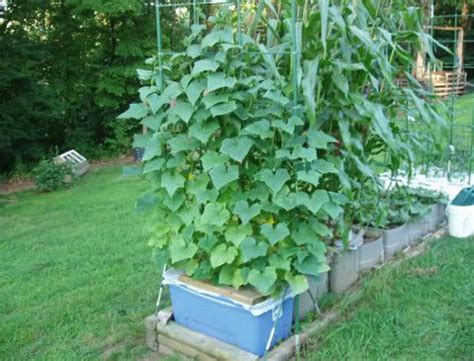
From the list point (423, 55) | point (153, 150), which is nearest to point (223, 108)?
point (153, 150)

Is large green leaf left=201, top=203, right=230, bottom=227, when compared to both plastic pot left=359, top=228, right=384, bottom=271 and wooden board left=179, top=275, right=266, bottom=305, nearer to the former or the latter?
wooden board left=179, top=275, right=266, bottom=305

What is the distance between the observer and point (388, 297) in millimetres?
2582

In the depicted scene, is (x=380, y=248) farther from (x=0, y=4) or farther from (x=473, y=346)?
(x=0, y=4)

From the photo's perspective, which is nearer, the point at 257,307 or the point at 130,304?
the point at 257,307

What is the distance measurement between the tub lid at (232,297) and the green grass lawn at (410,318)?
0.93 feet

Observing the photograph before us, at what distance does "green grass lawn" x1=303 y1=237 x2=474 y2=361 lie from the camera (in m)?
2.15

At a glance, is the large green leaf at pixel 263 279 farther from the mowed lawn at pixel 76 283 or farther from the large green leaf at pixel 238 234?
the mowed lawn at pixel 76 283

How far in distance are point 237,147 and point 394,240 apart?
1.53 meters

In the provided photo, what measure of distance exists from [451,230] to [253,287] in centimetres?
193

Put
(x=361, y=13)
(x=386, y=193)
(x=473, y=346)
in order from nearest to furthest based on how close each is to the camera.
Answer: (x=473, y=346) → (x=361, y=13) → (x=386, y=193)

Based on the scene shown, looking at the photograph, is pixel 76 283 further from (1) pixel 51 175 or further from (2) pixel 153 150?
→ (1) pixel 51 175

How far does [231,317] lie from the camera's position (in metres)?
2.15

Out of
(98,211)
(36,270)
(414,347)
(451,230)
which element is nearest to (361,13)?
(414,347)

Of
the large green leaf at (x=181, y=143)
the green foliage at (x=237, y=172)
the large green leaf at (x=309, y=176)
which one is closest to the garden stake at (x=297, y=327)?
the green foliage at (x=237, y=172)
